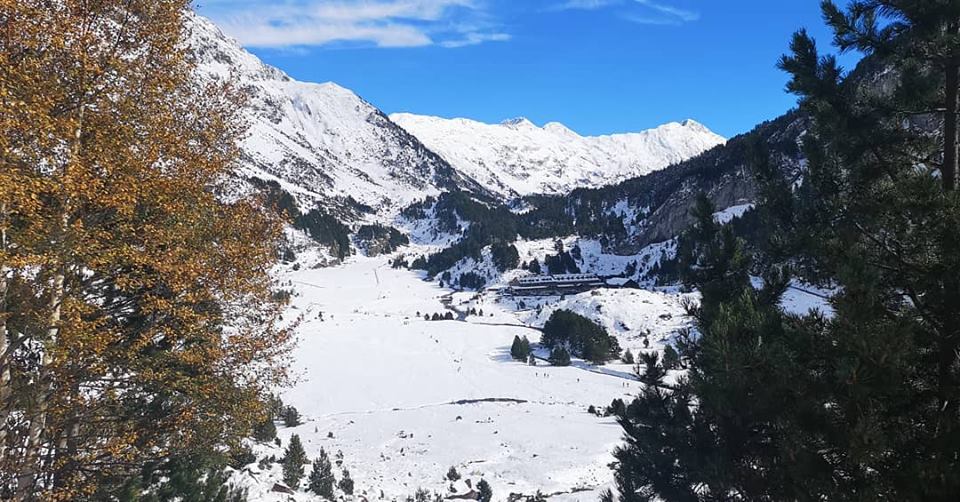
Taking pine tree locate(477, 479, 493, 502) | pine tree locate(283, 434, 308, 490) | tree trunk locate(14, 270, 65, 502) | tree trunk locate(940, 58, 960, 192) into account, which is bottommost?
pine tree locate(477, 479, 493, 502)

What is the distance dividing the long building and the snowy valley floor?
21.9 meters

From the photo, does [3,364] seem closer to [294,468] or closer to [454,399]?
[294,468]

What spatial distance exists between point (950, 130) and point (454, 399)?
232 feet

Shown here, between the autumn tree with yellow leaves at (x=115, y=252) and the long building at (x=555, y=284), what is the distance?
156994mm

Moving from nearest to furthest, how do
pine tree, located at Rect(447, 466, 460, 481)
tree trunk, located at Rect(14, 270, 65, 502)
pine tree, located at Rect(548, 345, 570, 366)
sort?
tree trunk, located at Rect(14, 270, 65, 502) → pine tree, located at Rect(447, 466, 460, 481) → pine tree, located at Rect(548, 345, 570, 366)

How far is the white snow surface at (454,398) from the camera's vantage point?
1700 inches

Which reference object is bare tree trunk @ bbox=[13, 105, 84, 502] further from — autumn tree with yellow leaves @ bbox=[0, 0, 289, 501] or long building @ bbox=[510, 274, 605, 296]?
long building @ bbox=[510, 274, 605, 296]

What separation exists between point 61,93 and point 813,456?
42.9 feet

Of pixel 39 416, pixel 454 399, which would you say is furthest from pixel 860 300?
pixel 454 399

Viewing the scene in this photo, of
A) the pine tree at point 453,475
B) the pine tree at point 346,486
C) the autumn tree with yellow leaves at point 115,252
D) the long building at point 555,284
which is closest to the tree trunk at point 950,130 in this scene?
the autumn tree with yellow leaves at point 115,252

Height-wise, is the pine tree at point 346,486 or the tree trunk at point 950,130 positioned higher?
the tree trunk at point 950,130

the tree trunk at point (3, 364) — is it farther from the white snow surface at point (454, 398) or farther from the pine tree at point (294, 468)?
the pine tree at point (294, 468)

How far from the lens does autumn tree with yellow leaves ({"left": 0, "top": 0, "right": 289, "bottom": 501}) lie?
855 cm

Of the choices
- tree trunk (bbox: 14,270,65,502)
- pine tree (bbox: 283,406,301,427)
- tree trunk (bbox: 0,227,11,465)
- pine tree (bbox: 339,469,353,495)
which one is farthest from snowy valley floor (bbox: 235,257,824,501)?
tree trunk (bbox: 0,227,11,465)
